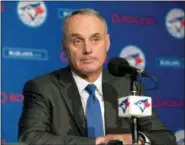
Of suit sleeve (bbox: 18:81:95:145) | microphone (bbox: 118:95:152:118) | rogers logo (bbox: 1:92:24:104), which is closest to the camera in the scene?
microphone (bbox: 118:95:152:118)

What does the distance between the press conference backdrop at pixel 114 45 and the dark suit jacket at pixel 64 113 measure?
1.09 metres

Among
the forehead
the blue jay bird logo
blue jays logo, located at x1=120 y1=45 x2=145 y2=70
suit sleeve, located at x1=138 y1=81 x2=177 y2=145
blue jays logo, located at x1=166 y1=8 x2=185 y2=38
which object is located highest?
the blue jay bird logo

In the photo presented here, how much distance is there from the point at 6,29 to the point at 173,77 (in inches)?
59.2

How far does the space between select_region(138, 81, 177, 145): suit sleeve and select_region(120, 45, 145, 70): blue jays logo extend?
147 cm

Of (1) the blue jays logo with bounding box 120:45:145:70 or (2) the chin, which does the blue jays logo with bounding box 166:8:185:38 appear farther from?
(2) the chin

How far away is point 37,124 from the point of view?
233cm

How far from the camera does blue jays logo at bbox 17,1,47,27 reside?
3730mm

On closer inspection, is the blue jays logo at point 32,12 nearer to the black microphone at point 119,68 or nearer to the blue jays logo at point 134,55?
the blue jays logo at point 134,55

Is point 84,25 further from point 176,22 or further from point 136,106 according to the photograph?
point 176,22

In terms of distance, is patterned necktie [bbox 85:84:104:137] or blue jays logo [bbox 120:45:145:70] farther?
blue jays logo [bbox 120:45:145:70]

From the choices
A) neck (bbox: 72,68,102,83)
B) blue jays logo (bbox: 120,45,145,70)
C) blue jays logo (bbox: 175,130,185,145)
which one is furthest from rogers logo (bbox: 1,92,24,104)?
blue jays logo (bbox: 175,130,185,145)

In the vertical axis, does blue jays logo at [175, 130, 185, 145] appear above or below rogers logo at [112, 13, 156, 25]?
below

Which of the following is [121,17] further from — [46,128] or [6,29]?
[46,128]

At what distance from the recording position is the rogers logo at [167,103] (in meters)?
4.09
